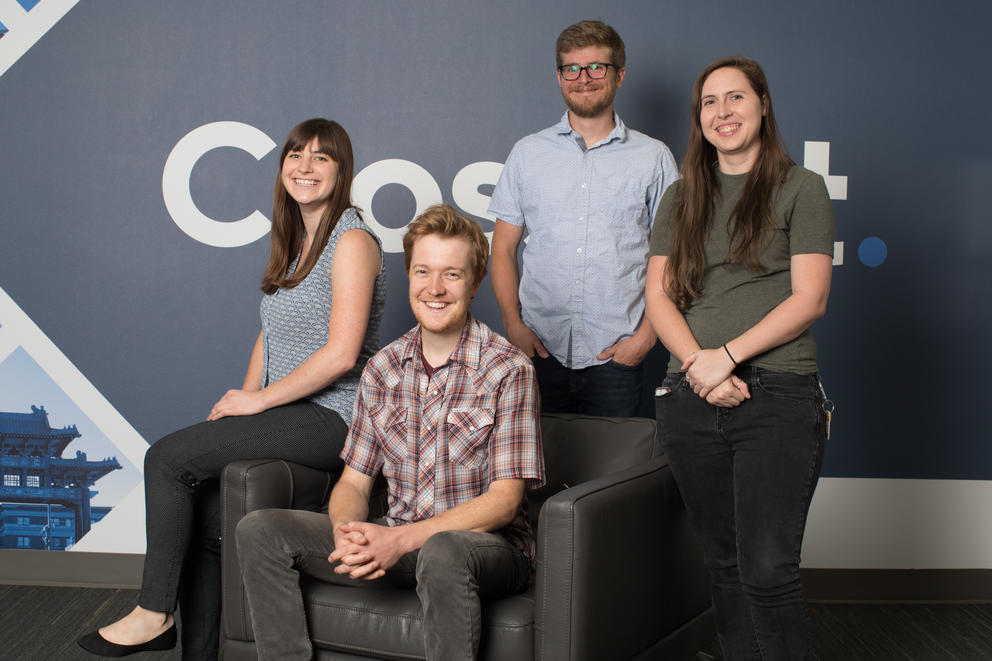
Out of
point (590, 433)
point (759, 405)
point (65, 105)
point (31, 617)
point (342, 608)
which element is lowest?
point (31, 617)

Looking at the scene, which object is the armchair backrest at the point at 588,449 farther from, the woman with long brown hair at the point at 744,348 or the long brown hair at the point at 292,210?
the long brown hair at the point at 292,210

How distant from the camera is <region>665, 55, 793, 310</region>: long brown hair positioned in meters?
1.91

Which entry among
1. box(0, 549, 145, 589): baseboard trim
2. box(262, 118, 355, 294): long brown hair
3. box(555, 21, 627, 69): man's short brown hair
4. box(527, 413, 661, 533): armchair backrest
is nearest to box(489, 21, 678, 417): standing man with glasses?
box(555, 21, 627, 69): man's short brown hair

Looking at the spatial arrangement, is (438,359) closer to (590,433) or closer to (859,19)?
(590,433)

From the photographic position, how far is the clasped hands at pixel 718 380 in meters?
1.85

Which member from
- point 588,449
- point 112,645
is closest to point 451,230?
point 588,449

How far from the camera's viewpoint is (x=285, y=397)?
7.34ft

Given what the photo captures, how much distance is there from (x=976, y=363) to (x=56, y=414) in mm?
3545

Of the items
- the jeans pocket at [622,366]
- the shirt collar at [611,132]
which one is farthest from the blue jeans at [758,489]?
the shirt collar at [611,132]

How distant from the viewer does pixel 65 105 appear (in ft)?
11.0

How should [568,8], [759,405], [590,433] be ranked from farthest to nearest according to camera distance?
[568,8]
[590,433]
[759,405]

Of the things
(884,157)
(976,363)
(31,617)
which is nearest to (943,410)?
(976,363)

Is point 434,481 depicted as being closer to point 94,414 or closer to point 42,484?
point 94,414

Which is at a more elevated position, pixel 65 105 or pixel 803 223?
pixel 65 105
